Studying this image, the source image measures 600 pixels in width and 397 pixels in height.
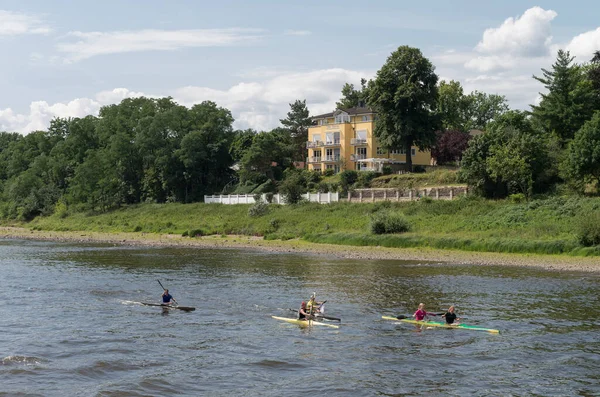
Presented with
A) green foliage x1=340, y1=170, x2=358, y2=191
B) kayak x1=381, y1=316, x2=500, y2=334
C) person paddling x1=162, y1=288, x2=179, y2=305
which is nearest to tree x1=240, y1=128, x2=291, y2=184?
green foliage x1=340, y1=170, x2=358, y2=191

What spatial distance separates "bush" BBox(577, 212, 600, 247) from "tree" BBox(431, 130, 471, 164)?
56945 mm

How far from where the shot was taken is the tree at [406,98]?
9919cm

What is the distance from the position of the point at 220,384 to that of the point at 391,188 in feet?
227

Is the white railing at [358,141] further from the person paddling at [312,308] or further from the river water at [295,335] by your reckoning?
the person paddling at [312,308]

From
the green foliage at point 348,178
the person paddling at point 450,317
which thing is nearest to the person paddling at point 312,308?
the person paddling at point 450,317

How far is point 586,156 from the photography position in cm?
6950

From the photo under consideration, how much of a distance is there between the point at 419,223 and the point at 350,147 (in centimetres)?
4609

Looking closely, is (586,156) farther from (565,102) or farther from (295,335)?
(295,335)

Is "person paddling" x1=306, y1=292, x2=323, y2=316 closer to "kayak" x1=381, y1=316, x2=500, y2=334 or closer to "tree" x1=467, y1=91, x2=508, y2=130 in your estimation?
"kayak" x1=381, y1=316, x2=500, y2=334

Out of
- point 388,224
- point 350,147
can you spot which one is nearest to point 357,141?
point 350,147

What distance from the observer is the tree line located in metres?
77.7

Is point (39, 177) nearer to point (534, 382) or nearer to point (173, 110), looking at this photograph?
point (173, 110)

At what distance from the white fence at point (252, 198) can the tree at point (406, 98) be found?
14827mm

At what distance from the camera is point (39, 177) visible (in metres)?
141
